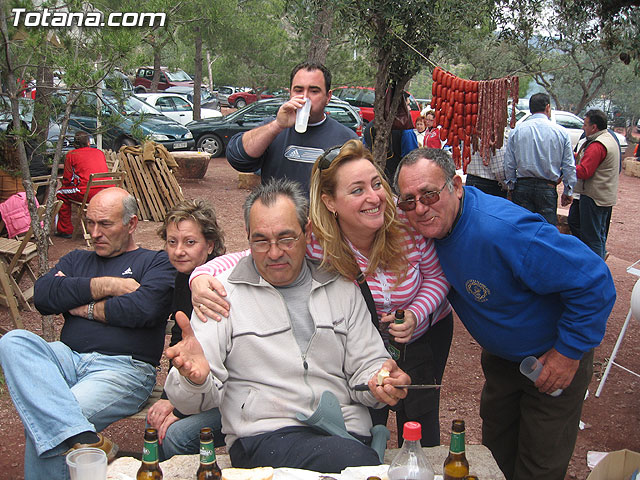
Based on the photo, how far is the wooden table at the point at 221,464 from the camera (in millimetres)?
2422

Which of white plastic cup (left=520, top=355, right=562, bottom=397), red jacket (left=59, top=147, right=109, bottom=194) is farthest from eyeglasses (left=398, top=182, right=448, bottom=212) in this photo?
red jacket (left=59, top=147, right=109, bottom=194)

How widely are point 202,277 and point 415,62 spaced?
3542 mm

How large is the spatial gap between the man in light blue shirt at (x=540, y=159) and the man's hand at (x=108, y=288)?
15.6 feet

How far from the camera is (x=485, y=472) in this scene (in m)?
2.56

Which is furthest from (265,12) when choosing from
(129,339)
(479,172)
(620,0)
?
(129,339)

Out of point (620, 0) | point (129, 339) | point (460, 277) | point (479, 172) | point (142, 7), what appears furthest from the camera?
point (479, 172)

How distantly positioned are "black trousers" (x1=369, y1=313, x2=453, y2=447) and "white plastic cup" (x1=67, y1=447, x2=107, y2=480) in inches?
50.2

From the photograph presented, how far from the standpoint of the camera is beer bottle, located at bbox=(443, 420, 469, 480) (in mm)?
2057

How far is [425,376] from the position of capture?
288cm

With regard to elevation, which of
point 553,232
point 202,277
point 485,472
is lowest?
point 485,472

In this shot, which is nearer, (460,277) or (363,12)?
(460,277)

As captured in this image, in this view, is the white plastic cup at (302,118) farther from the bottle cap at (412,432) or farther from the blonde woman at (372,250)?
the bottle cap at (412,432)

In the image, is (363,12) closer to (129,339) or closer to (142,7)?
(142,7)

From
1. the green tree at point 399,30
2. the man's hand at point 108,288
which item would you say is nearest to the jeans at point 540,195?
the green tree at point 399,30
